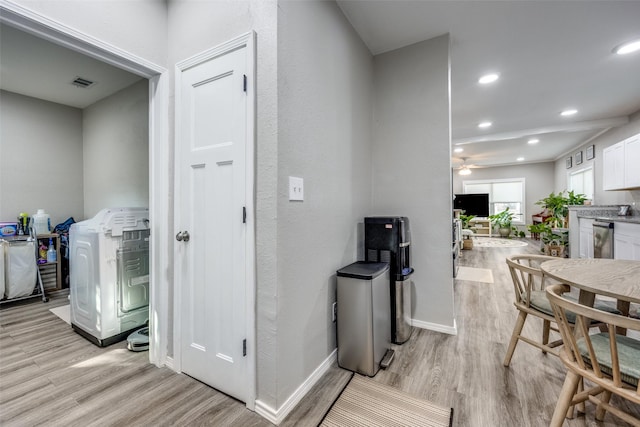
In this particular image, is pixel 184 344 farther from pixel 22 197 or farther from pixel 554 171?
pixel 554 171

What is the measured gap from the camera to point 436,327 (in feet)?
7.79

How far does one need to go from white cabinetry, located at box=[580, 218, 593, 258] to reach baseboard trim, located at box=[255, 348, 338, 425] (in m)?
5.23

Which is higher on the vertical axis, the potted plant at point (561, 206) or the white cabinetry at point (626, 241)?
the potted plant at point (561, 206)

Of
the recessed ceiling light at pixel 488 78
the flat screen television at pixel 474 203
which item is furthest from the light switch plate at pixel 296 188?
the flat screen television at pixel 474 203

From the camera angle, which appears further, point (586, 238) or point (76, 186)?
point (586, 238)

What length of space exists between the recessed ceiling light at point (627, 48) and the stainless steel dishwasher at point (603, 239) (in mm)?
2414

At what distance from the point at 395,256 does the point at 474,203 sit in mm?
8410

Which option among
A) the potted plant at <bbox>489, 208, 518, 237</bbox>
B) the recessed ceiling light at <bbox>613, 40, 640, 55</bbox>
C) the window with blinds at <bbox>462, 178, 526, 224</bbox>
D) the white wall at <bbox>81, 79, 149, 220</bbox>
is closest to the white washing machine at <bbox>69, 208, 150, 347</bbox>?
the white wall at <bbox>81, 79, 149, 220</bbox>

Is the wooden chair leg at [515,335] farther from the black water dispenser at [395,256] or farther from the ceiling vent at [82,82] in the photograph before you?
the ceiling vent at [82,82]

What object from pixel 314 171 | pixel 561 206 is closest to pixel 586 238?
pixel 561 206

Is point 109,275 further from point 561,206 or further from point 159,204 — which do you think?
point 561,206

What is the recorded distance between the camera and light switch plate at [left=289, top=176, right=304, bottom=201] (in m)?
1.46

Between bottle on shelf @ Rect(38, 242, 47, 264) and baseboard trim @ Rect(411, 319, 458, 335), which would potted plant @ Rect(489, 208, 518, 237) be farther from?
bottle on shelf @ Rect(38, 242, 47, 264)

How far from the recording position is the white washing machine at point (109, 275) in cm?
216
